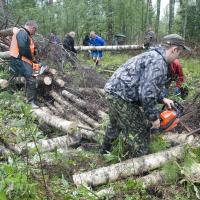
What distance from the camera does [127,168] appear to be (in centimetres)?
533

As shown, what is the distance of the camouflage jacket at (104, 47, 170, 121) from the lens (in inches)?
197

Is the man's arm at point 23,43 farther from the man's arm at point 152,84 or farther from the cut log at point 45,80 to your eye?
the man's arm at point 152,84

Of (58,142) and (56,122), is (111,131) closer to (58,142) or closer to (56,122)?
(58,142)

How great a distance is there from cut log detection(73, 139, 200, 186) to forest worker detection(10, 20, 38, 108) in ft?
13.6

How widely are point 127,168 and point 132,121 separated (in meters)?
0.67

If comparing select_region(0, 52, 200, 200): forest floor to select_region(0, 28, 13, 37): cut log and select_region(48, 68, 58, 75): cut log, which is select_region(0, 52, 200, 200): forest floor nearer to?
select_region(48, 68, 58, 75): cut log

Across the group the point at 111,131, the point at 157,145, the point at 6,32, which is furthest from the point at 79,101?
the point at 6,32

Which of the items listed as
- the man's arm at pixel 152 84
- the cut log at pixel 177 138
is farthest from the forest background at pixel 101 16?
the man's arm at pixel 152 84

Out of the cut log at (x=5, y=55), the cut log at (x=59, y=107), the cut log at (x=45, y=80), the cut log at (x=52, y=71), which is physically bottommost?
the cut log at (x=59, y=107)

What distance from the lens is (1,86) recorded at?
9.45 meters

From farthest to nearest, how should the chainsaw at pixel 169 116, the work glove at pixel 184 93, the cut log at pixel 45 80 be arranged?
the cut log at pixel 45 80 < the work glove at pixel 184 93 < the chainsaw at pixel 169 116

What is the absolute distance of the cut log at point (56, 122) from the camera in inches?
268

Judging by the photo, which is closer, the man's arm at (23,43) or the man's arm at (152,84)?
the man's arm at (152,84)

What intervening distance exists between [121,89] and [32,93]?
4113 millimetres
